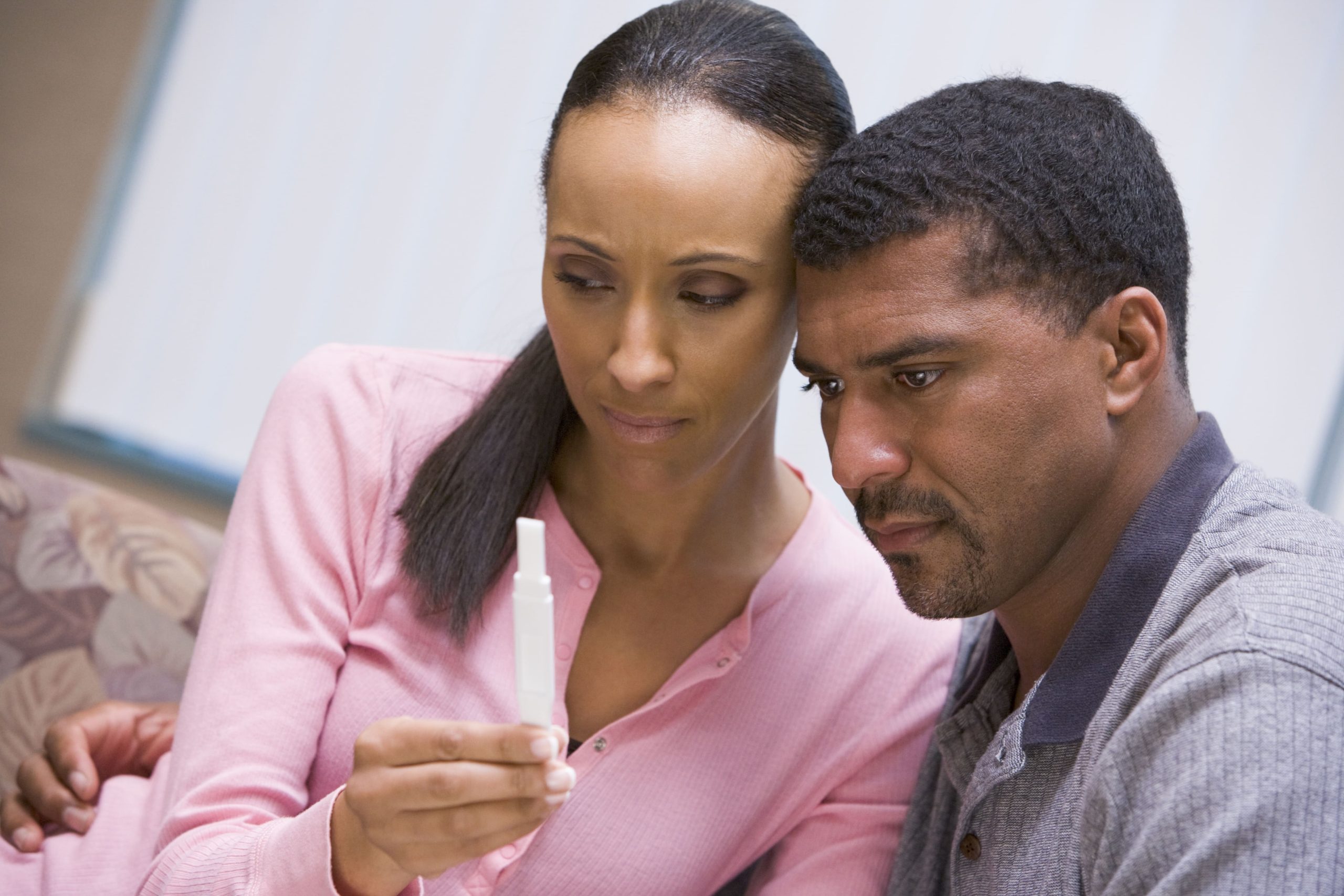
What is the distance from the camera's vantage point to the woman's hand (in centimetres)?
90

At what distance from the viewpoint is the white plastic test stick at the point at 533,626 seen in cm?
79

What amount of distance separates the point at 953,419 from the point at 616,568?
509 mm

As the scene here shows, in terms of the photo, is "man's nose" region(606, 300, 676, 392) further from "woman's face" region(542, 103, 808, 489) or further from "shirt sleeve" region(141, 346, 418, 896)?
"shirt sleeve" region(141, 346, 418, 896)

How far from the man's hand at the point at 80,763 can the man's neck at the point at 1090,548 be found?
3.46 ft

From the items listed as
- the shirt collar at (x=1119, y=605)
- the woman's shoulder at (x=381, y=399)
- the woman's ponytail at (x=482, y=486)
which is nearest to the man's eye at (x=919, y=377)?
the shirt collar at (x=1119, y=605)

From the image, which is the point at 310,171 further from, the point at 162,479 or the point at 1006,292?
the point at 1006,292

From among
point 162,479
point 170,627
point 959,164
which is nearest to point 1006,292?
point 959,164

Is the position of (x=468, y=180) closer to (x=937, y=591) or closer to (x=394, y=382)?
(x=394, y=382)

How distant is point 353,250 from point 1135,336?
6.44 feet

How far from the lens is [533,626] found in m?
0.82

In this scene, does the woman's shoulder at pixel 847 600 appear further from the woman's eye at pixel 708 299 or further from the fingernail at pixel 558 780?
the fingernail at pixel 558 780

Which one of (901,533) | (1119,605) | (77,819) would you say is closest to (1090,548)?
(1119,605)

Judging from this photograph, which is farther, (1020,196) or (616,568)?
(616,568)

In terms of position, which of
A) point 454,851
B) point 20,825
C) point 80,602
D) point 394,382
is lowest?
point 20,825
